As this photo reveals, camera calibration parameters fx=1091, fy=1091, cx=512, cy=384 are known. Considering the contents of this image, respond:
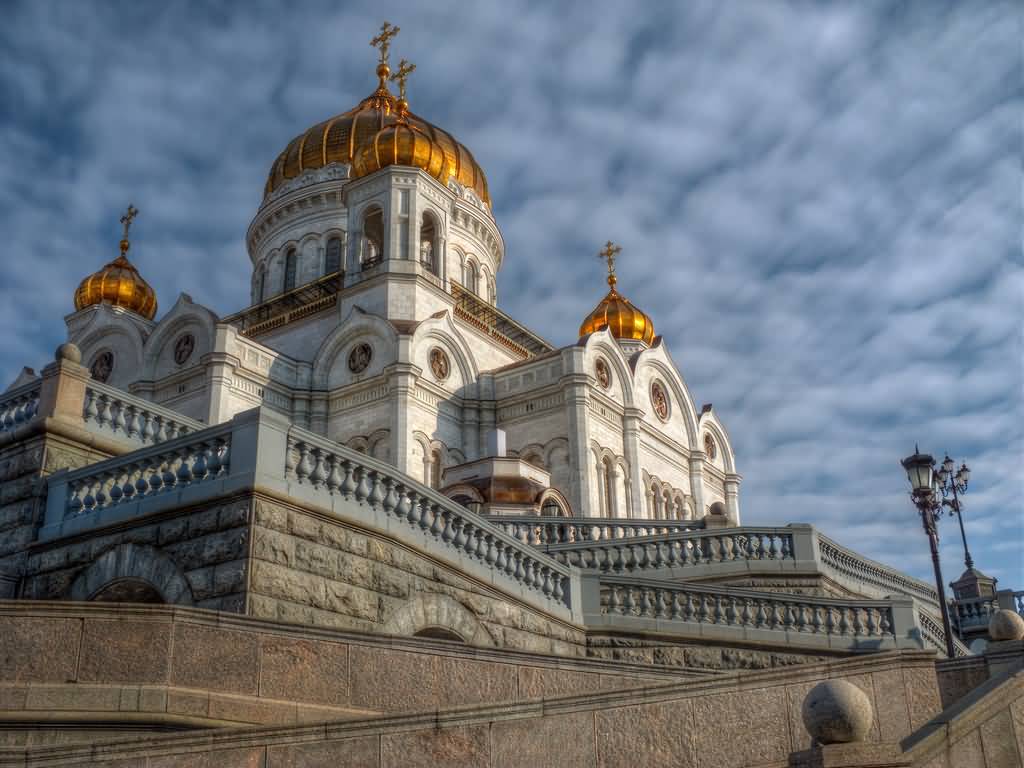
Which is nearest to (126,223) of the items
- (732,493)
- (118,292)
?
(118,292)

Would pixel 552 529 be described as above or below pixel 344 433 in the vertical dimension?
below

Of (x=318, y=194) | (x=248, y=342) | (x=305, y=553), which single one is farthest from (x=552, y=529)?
(x=318, y=194)

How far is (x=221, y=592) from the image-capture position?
973cm

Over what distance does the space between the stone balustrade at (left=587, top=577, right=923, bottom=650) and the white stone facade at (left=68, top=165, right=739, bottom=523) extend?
13.7 meters

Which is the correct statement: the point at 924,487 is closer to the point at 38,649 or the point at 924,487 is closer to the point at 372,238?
the point at 38,649

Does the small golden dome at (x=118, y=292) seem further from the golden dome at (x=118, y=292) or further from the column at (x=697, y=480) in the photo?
the column at (x=697, y=480)

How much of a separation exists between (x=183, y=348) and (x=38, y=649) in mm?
27161

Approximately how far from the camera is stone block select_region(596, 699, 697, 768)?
6.78 metres

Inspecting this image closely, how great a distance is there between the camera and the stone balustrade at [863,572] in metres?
17.0

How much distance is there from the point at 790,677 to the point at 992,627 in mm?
2876

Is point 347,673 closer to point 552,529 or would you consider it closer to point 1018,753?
point 1018,753

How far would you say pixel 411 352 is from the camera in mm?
31531

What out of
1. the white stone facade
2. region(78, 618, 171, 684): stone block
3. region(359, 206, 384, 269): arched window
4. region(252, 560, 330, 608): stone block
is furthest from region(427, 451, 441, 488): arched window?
region(78, 618, 171, 684): stone block

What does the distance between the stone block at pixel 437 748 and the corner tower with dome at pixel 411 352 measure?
1723cm
